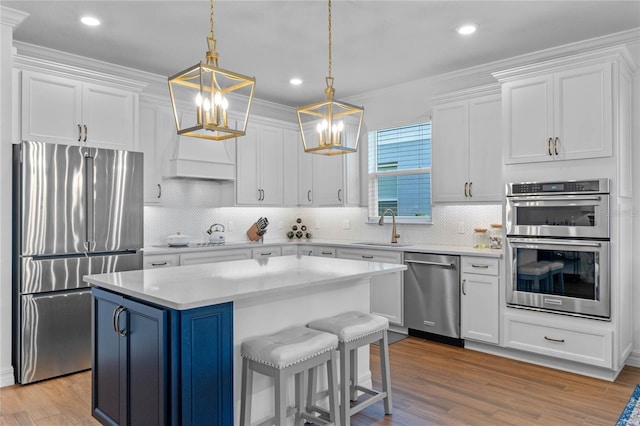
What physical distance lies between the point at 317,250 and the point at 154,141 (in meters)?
2.29

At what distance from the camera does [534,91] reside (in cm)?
384

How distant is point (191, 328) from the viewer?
2.03 meters

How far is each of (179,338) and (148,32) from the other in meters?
2.90

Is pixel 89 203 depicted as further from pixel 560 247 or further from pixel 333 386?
pixel 560 247

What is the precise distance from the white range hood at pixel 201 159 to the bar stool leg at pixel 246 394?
3.01 meters

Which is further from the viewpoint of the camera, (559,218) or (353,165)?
(353,165)

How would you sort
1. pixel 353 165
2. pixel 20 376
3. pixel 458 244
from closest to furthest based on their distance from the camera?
pixel 20 376 → pixel 458 244 → pixel 353 165

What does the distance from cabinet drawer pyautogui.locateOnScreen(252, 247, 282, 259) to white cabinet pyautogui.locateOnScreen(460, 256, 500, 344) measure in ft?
7.43

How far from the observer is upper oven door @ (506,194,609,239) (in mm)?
3484

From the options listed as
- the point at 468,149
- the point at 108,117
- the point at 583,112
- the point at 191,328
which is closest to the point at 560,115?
the point at 583,112

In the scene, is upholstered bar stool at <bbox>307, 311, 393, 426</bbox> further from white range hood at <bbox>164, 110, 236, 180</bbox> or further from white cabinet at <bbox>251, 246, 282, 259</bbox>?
white range hood at <bbox>164, 110, 236, 180</bbox>

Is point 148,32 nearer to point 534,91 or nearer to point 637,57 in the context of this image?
point 534,91

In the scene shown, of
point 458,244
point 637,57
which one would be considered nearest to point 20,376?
point 458,244

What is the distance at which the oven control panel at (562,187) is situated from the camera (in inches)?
137
